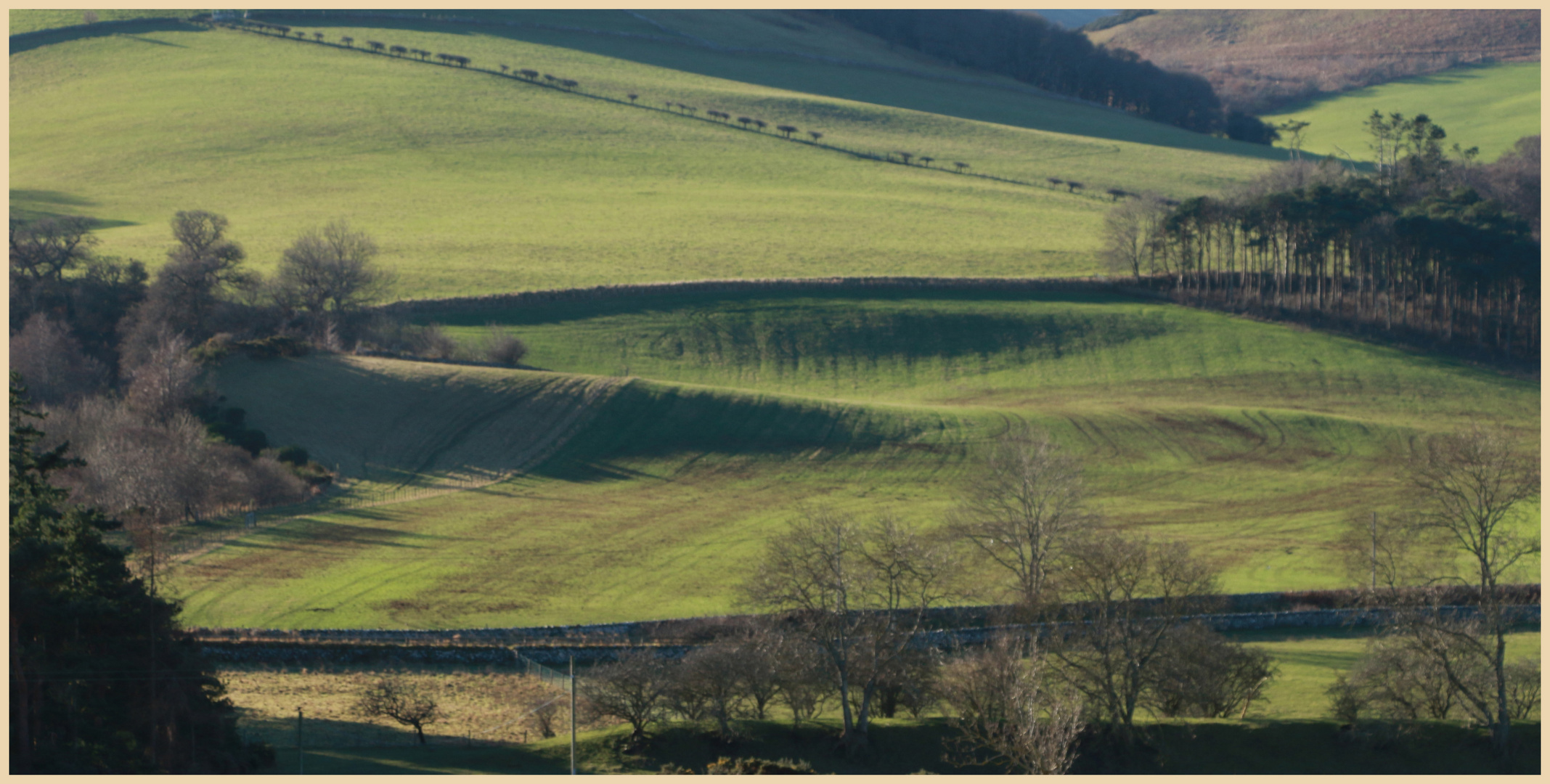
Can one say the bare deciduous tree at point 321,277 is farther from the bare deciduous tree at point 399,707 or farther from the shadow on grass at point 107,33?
the shadow on grass at point 107,33

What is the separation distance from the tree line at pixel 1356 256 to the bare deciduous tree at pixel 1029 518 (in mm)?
48703

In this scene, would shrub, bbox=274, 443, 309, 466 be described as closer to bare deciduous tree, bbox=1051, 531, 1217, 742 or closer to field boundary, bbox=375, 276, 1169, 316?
field boundary, bbox=375, 276, 1169, 316

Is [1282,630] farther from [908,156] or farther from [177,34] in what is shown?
[177,34]

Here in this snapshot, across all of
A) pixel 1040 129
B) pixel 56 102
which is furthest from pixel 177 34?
pixel 1040 129

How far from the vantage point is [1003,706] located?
32594 millimetres

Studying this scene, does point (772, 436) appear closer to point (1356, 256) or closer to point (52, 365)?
point (52, 365)

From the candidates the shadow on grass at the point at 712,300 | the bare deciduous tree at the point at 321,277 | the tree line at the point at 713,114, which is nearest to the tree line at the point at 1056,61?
the tree line at the point at 713,114

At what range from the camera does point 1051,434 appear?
67.2 meters

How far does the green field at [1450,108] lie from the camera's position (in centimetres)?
15412

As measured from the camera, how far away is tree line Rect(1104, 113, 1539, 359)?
85375mm

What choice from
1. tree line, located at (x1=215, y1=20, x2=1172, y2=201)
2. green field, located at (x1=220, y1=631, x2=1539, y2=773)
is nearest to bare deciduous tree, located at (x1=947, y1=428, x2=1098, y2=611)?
green field, located at (x1=220, y1=631, x2=1539, y2=773)

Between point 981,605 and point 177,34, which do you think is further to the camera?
point 177,34

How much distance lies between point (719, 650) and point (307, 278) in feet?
173

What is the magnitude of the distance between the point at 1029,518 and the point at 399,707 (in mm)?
22396
